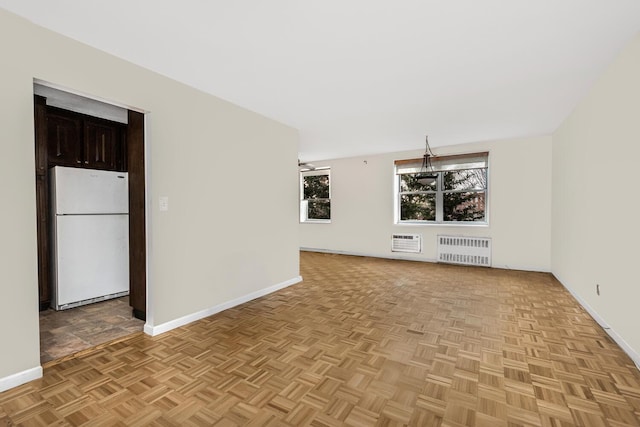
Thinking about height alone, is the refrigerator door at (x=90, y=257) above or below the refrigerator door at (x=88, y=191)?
below

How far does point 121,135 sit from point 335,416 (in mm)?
4230

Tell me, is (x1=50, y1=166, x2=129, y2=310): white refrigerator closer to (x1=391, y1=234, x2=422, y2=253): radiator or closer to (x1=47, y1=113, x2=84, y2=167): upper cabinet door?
(x1=47, y1=113, x2=84, y2=167): upper cabinet door

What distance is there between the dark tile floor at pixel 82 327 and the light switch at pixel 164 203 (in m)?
1.19

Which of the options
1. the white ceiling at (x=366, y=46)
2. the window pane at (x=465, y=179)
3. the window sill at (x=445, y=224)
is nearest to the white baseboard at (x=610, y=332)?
the window sill at (x=445, y=224)

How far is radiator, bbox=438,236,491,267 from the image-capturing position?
18.8 feet

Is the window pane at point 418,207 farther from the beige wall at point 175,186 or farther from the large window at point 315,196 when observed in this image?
the beige wall at point 175,186

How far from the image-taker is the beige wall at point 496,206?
525 cm

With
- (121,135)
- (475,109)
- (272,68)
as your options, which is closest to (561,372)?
(475,109)

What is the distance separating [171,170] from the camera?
2896 millimetres

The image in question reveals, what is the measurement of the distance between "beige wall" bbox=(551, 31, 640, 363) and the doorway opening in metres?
4.13

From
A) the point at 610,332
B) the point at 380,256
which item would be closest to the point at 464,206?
the point at 380,256

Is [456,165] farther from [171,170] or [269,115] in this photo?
[171,170]

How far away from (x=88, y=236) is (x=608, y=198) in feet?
18.0

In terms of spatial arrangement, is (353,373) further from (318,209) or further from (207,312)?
(318,209)
